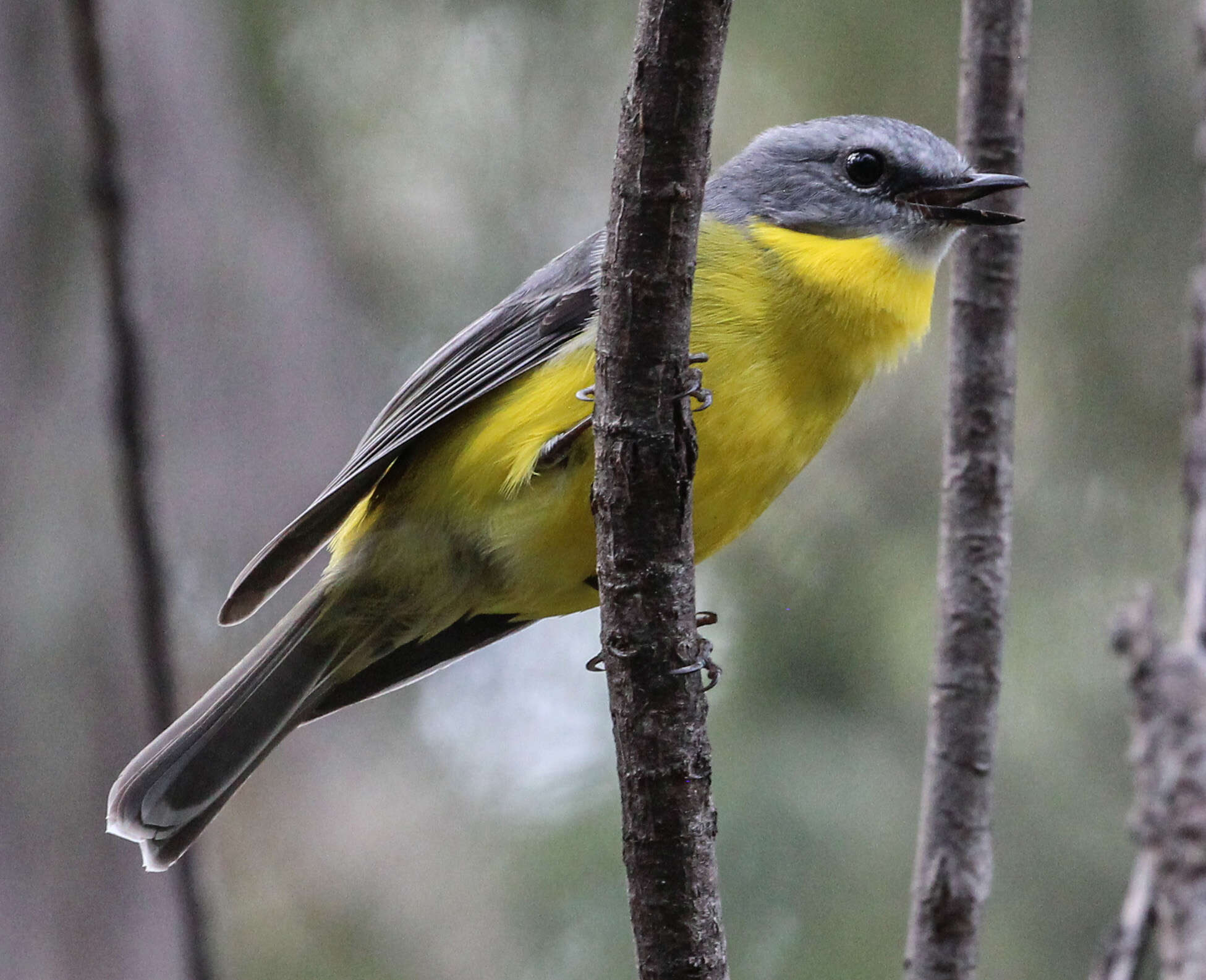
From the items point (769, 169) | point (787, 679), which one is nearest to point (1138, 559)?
point (787, 679)

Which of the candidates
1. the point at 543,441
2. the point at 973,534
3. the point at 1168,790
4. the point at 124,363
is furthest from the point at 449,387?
→ the point at 1168,790

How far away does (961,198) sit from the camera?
3.70m

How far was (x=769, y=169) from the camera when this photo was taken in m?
3.94

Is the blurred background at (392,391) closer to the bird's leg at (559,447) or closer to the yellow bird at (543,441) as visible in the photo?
the yellow bird at (543,441)

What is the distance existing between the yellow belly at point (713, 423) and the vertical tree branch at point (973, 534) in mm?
244

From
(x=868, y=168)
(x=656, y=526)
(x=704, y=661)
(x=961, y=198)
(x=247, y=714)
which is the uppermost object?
(x=868, y=168)

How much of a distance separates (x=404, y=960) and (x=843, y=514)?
2.55 meters

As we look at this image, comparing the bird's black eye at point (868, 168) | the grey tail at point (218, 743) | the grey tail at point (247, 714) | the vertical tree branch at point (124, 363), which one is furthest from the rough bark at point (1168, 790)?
the grey tail at point (218, 743)

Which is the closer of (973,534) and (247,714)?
(973,534)

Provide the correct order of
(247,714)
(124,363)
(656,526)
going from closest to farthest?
(656,526) < (124,363) < (247,714)

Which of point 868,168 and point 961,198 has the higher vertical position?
Result: point 868,168

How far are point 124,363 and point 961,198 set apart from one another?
2270mm

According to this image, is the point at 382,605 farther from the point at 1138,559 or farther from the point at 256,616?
the point at 1138,559

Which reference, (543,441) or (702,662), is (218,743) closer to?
(543,441)
